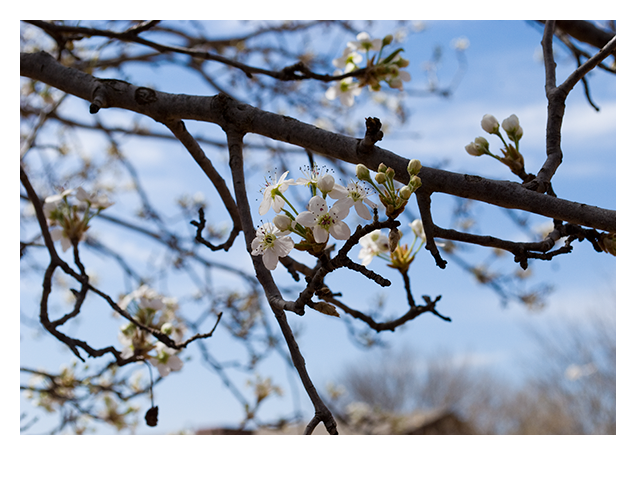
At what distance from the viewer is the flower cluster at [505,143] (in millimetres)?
1178

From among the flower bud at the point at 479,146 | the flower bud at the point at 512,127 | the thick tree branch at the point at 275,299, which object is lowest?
the thick tree branch at the point at 275,299

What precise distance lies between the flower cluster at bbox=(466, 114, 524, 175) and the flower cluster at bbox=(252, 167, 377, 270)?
46 cm

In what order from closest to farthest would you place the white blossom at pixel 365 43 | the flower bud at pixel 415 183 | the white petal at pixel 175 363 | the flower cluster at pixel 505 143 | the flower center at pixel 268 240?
the flower bud at pixel 415 183
the flower center at pixel 268 240
the flower cluster at pixel 505 143
the white petal at pixel 175 363
the white blossom at pixel 365 43

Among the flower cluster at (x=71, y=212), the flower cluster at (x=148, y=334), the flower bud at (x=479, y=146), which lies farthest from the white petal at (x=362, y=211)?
the flower cluster at (x=71, y=212)

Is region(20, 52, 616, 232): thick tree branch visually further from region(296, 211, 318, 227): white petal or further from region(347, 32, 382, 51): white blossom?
region(347, 32, 382, 51): white blossom

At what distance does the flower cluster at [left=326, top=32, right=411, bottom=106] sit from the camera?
5.63 ft

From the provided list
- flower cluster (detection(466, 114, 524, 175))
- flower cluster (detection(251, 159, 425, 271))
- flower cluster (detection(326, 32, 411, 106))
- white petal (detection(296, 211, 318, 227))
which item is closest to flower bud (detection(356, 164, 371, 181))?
flower cluster (detection(251, 159, 425, 271))

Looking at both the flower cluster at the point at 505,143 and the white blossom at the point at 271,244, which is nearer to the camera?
the white blossom at the point at 271,244

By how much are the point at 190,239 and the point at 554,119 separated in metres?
2.17

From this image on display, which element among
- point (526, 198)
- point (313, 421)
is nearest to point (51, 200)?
point (313, 421)

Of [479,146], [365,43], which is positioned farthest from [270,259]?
[365,43]

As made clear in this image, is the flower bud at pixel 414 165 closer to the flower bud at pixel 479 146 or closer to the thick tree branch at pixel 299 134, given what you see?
the thick tree branch at pixel 299 134

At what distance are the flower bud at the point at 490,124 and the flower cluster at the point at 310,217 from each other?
499 mm
